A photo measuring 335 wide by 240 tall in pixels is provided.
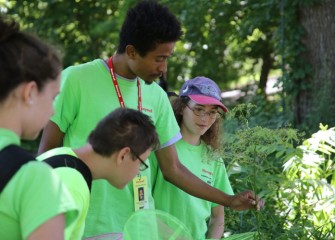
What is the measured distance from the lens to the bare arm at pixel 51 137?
2.97 metres

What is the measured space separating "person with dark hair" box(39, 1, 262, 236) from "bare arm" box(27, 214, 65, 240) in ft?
4.09

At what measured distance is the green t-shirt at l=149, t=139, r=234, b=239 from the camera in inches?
133

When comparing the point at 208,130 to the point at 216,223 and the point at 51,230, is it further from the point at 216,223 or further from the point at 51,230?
the point at 51,230

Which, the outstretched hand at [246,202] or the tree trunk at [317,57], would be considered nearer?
the outstretched hand at [246,202]

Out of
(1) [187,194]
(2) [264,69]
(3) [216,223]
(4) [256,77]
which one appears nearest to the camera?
(1) [187,194]

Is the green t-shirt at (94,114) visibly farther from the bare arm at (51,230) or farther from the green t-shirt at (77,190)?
the bare arm at (51,230)

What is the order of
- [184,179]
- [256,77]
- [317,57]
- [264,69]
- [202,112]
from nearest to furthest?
[184,179], [202,112], [317,57], [264,69], [256,77]

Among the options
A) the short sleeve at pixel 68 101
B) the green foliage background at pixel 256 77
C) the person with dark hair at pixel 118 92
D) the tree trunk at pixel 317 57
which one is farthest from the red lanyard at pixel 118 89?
the tree trunk at pixel 317 57

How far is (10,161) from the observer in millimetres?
1710

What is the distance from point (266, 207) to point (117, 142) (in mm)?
2021

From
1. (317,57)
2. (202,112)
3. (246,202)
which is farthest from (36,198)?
(317,57)

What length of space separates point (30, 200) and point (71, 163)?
47 centimetres

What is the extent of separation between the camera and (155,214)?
→ 2.47m

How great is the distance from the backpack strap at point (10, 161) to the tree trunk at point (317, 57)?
15.5 ft
